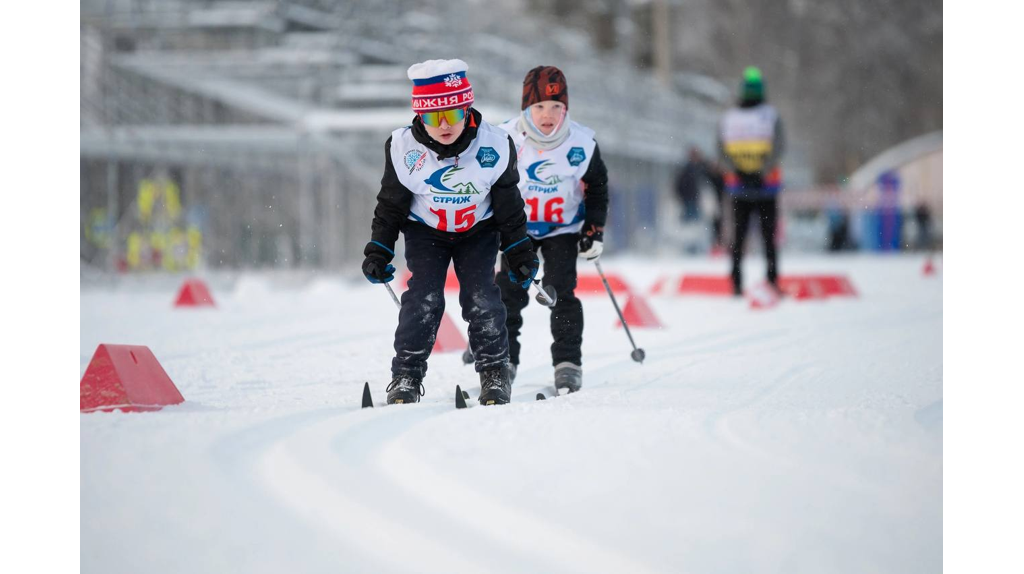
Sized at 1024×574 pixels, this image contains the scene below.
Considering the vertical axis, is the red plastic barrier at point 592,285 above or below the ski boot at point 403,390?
above

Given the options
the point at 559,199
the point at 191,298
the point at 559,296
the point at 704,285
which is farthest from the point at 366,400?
the point at 704,285

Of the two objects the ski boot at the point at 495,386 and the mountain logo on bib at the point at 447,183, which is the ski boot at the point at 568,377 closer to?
the ski boot at the point at 495,386

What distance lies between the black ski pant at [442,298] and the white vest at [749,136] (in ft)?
15.8

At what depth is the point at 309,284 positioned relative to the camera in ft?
33.1

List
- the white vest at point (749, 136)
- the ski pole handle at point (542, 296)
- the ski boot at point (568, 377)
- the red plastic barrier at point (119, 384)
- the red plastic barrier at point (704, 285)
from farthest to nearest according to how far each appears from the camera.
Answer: the red plastic barrier at point (704, 285)
the white vest at point (749, 136)
the ski boot at point (568, 377)
the ski pole handle at point (542, 296)
the red plastic barrier at point (119, 384)

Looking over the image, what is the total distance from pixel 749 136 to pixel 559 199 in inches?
166

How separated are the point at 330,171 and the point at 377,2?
3.86 metres

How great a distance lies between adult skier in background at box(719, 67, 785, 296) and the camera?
7883 mm

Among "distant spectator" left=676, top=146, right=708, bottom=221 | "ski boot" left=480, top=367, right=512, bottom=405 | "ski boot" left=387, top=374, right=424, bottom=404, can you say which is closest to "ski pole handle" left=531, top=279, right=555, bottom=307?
"ski boot" left=480, top=367, right=512, bottom=405

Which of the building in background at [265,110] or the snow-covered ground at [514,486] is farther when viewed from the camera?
the building in background at [265,110]

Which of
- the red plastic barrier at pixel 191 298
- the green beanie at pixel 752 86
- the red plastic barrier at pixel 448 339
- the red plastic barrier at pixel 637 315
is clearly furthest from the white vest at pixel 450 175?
the green beanie at pixel 752 86

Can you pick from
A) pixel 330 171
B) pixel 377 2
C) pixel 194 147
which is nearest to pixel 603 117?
pixel 330 171

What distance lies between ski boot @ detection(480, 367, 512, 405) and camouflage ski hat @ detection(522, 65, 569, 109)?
1063mm

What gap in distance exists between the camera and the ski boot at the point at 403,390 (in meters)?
3.32
